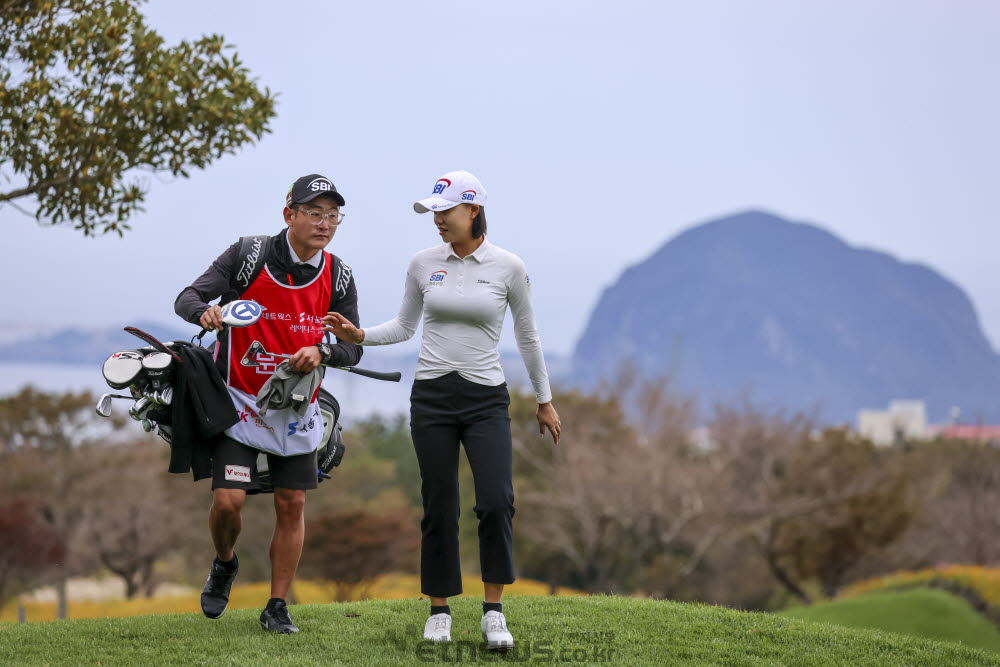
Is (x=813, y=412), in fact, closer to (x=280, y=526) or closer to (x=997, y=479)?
(x=997, y=479)

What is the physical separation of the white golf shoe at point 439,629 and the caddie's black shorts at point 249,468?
3.68 feet

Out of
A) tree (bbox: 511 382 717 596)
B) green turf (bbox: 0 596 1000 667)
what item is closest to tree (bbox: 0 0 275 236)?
green turf (bbox: 0 596 1000 667)

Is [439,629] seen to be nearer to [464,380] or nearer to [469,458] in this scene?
[469,458]

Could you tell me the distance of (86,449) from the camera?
4431 cm

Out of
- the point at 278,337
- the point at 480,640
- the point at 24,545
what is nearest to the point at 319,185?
the point at 278,337

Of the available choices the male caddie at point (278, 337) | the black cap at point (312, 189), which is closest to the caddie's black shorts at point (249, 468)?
the male caddie at point (278, 337)

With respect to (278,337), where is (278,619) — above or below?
below

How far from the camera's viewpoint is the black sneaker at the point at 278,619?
21.4 feet

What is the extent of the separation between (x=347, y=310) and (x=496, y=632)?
2.18 metres

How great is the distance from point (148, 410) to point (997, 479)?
48.6 metres

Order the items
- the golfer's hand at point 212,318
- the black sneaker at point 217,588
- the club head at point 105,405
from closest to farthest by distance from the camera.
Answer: the golfer's hand at point 212,318 → the club head at point 105,405 → the black sneaker at point 217,588

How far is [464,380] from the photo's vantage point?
5934 millimetres

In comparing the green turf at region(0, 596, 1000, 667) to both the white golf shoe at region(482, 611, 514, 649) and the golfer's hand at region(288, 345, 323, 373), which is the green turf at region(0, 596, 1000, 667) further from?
the golfer's hand at region(288, 345, 323, 373)

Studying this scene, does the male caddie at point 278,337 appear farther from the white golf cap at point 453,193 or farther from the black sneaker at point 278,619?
the white golf cap at point 453,193
